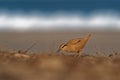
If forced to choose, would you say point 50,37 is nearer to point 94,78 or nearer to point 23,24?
point 23,24

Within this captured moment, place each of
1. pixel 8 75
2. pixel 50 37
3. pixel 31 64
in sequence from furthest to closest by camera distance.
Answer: pixel 50 37
pixel 31 64
pixel 8 75

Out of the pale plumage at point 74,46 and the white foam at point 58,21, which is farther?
the white foam at point 58,21

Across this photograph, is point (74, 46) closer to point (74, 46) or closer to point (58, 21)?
point (74, 46)

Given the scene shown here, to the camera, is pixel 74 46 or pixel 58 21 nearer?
pixel 74 46

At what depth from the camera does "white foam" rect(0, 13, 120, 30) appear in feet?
63.3

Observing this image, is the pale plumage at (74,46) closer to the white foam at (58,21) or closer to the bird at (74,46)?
the bird at (74,46)

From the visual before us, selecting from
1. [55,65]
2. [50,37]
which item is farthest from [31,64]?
[50,37]

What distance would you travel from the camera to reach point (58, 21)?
21.0m

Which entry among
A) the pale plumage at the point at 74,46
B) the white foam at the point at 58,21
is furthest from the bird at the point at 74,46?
the white foam at the point at 58,21

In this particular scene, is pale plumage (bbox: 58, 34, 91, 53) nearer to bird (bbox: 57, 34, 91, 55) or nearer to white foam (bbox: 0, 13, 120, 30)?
bird (bbox: 57, 34, 91, 55)

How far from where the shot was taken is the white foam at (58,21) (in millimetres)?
19297

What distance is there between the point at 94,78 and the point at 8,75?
789 millimetres

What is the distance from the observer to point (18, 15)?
21125mm

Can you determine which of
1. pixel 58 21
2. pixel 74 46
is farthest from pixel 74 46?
pixel 58 21
